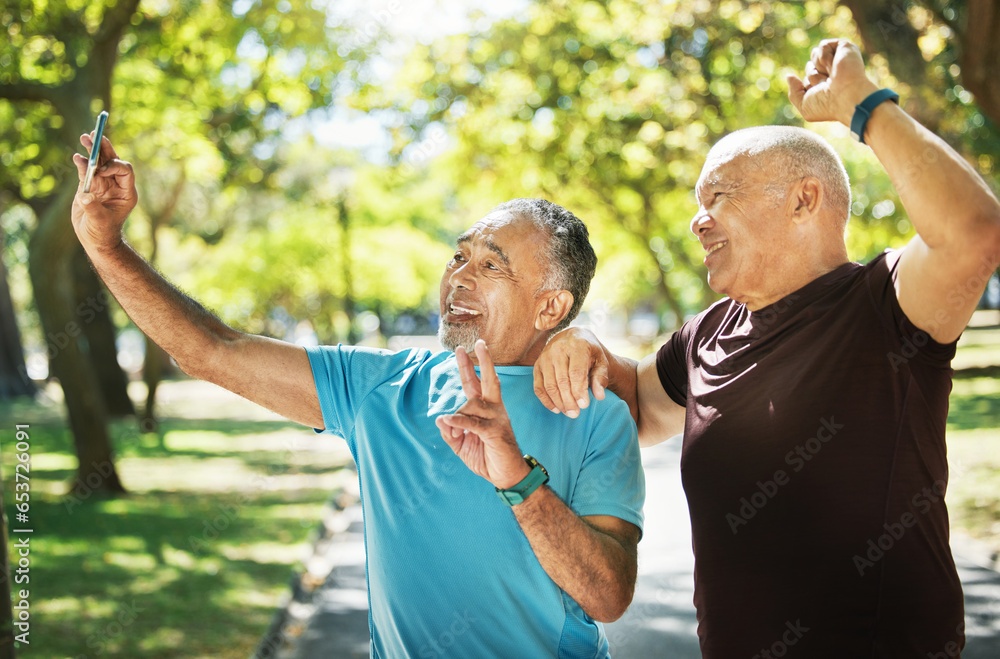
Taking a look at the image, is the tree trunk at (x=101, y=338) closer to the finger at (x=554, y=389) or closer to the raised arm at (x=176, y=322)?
the raised arm at (x=176, y=322)

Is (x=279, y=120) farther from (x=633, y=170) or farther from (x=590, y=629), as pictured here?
(x=590, y=629)

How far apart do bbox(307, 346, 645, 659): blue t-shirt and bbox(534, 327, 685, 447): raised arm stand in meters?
0.09

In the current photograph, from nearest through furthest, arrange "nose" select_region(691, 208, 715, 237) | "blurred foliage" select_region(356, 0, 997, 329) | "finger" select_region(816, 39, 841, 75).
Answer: "finger" select_region(816, 39, 841, 75), "nose" select_region(691, 208, 715, 237), "blurred foliage" select_region(356, 0, 997, 329)

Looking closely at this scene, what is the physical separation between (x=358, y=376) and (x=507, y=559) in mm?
720

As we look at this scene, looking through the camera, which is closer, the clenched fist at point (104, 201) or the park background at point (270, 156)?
the clenched fist at point (104, 201)

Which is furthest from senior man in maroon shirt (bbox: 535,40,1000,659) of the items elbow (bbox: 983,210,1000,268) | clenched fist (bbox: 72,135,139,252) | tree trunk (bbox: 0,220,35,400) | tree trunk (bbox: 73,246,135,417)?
tree trunk (bbox: 0,220,35,400)

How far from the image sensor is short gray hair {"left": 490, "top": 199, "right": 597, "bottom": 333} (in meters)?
2.79

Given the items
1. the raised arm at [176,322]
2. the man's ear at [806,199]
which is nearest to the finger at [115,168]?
the raised arm at [176,322]

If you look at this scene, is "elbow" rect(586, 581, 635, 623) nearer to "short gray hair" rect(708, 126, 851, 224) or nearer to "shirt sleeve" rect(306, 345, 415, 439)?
"shirt sleeve" rect(306, 345, 415, 439)

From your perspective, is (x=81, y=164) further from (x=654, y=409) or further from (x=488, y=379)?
(x=654, y=409)

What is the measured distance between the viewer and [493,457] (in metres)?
2.07

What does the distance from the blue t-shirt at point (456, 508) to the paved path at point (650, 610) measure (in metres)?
3.75

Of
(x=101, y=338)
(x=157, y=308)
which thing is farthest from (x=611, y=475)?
(x=101, y=338)

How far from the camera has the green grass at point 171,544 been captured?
611cm
